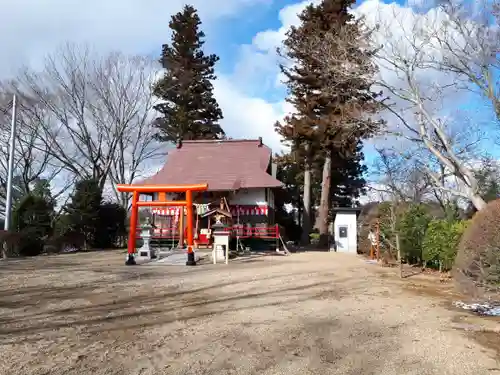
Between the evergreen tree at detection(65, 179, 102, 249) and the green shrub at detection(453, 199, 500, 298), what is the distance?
17405 mm

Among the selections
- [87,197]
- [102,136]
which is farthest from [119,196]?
[87,197]

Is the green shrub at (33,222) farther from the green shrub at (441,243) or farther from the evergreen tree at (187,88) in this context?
the green shrub at (441,243)

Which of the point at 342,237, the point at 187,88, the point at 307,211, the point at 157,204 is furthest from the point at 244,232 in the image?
the point at 187,88

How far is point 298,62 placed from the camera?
26625 millimetres

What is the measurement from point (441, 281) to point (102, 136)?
20.1 metres

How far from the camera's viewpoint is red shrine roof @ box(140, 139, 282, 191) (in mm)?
21781

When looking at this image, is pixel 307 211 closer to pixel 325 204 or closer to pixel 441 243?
pixel 325 204

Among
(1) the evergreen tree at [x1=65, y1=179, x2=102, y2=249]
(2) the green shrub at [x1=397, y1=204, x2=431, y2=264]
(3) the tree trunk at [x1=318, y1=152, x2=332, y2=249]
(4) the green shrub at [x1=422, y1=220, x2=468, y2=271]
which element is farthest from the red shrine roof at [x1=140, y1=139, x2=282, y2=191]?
(4) the green shrub at [x1=422, y1=220, x2=468, y2=271]

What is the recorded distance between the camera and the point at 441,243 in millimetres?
12180

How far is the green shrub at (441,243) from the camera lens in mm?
11462

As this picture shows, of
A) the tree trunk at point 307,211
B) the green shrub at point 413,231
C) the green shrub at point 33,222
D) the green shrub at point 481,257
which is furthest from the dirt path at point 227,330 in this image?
the tree trunk at point 307,211

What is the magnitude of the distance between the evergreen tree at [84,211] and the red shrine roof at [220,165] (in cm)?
328

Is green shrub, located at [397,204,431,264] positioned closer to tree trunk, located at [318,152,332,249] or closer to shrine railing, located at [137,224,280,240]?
shrine railing, located at [137,224,280,240]

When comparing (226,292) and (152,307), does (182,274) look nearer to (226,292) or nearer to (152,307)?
(226,292)
